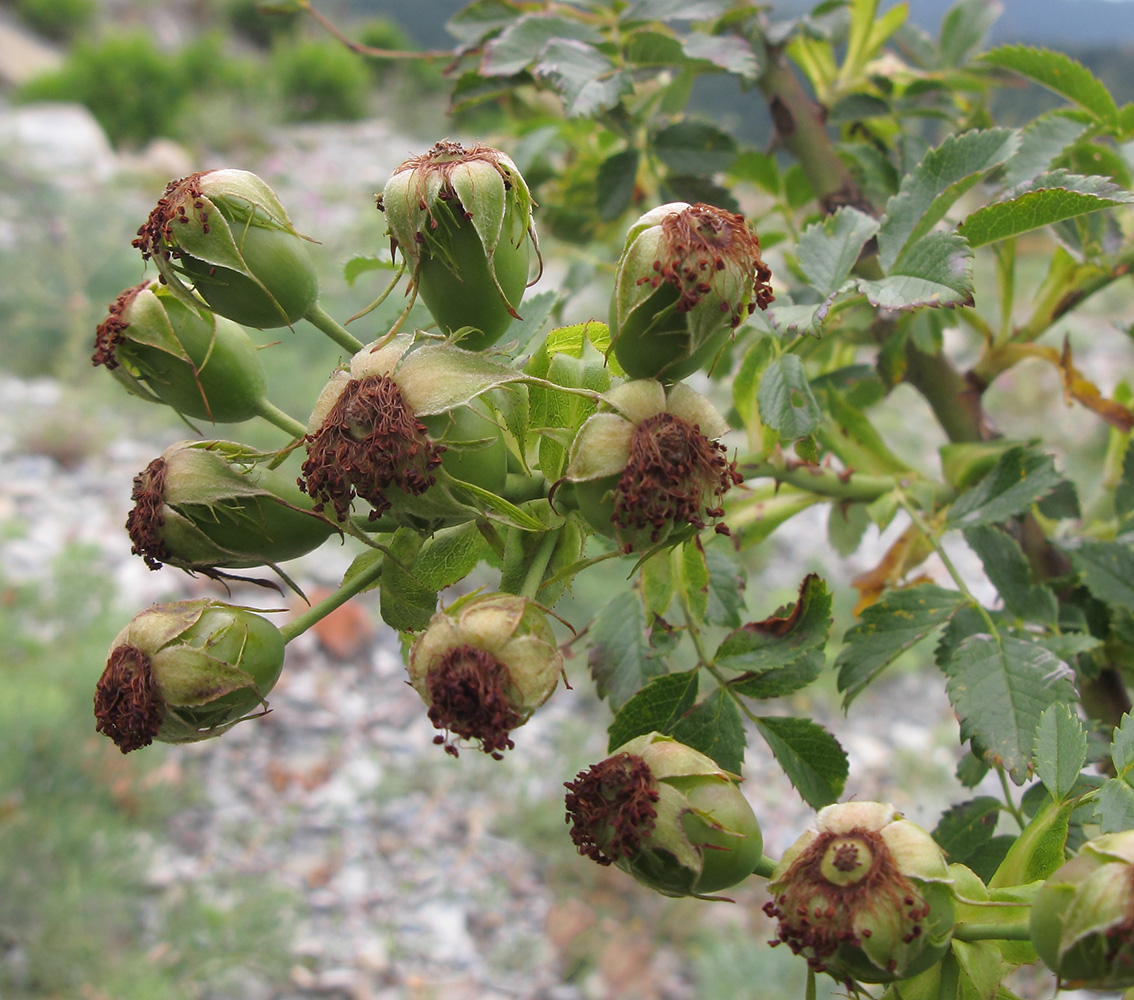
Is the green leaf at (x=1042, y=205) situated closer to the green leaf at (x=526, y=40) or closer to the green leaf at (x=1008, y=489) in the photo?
the green leaf at (x=1008, y=489)

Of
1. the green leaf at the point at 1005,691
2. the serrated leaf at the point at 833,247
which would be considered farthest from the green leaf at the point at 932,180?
the green leaf at the point at 1005,691

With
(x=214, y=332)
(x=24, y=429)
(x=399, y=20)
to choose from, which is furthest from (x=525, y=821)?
(x=399, y=20)

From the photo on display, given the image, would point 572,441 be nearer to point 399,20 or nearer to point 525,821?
point 525,821

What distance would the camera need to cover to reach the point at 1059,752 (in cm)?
75

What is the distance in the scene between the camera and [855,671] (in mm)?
1007

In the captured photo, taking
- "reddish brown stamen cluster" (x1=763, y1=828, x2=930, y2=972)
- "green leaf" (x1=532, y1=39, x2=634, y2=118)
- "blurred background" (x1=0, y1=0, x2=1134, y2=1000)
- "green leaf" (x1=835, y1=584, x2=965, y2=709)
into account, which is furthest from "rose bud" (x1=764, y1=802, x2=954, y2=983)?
"blurred background" (x1=0, y1=0, x2=1134, y2=1000)

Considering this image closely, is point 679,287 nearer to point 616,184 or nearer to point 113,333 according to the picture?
point 113,333

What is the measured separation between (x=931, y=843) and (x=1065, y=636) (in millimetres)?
420

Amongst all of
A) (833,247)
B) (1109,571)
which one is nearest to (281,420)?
(833,247)

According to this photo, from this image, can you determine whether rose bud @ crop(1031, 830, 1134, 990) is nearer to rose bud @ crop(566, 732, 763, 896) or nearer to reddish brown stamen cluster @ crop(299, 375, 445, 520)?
rose bud @ crop(566, 732, 763, 896)

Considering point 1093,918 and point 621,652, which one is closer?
point 1093,918

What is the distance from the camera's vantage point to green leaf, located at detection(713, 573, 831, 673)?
0.88 m

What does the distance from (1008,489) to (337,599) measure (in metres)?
0.76

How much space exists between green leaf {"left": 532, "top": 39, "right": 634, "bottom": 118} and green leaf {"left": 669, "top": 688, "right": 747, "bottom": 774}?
0.69m
